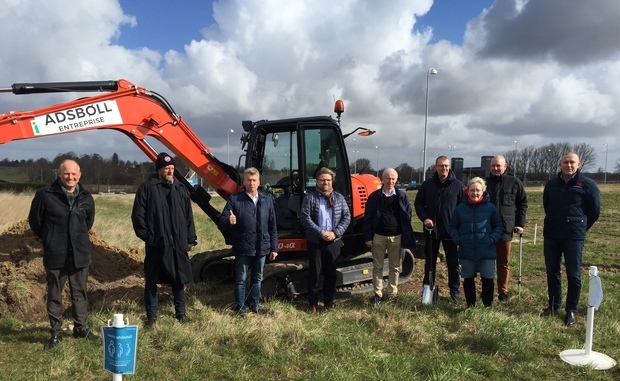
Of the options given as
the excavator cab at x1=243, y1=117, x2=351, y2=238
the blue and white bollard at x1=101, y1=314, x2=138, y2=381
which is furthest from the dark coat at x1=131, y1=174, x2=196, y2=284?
the blue and white bollard at x1=101, y1=314, x2=138, y2=381

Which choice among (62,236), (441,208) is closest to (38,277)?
(62,236)

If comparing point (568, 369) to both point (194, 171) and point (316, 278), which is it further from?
point (194, 171)

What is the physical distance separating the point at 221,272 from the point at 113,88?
295 cm

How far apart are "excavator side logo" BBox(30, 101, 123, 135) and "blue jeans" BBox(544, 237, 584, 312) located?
5.56 m

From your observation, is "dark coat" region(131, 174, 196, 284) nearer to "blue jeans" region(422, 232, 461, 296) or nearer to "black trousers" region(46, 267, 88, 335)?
"black trousers" region(46, 267, 88, 335)

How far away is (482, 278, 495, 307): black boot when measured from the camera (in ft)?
19.0

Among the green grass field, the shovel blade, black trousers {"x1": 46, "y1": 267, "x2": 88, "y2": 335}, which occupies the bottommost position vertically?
the green grass field

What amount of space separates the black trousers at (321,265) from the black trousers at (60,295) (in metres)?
2.48

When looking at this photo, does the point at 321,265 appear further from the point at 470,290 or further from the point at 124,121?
the point at 124,121

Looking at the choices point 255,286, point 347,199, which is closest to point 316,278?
point 255,286

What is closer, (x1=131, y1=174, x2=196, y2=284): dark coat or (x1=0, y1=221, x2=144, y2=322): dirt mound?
(x1=131, y1=174, x2=196, y2=284): dark coat

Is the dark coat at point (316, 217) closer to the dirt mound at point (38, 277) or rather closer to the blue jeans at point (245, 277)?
the blue jeans at point (245, 277)

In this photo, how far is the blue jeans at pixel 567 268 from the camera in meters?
5.52

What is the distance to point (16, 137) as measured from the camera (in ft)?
17.7
